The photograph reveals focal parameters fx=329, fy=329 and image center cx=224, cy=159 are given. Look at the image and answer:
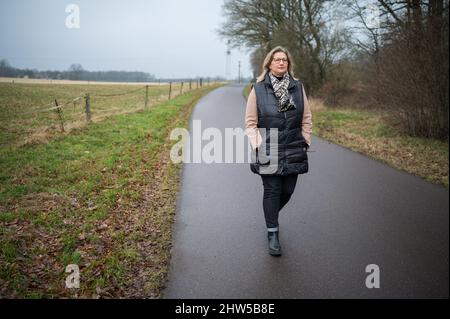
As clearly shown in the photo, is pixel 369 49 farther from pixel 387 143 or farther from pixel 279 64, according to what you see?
pixel 279 64

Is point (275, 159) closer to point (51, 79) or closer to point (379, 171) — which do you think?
point (379, 171)

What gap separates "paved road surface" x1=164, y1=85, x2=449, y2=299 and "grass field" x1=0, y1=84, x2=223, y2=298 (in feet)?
1.33

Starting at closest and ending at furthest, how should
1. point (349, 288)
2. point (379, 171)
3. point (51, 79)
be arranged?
point (349, 288) → point (379, 171) → point (51, 79)

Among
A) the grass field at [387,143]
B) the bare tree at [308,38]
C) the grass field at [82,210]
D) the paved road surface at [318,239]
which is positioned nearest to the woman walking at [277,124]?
the paved road surface at [318,239]

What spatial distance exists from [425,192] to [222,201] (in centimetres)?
343

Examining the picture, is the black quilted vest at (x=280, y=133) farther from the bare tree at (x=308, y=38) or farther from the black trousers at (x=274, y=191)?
the bare tree at (x=308, y=38)

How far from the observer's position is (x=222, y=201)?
558 centimetres

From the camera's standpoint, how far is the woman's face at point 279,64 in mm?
3744

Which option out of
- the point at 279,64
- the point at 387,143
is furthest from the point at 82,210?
the point at 387,143

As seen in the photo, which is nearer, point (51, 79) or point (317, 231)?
point (317, 231)

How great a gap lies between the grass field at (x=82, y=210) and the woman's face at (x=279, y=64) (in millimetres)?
2482

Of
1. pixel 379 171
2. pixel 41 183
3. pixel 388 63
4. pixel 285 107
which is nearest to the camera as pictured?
pixel 285 107

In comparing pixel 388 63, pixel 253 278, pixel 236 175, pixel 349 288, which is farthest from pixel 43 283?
pixel 388 63

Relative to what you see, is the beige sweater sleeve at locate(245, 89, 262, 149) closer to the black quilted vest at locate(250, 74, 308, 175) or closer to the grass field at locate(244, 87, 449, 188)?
the black quilted vest at locate(250, 74, 308, 175)
